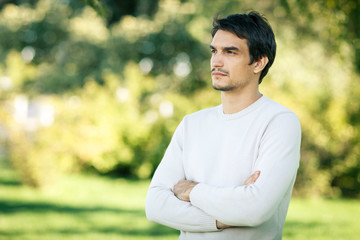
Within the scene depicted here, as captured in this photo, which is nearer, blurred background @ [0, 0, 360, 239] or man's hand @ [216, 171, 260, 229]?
man's hand @ [216, 171, 260, 229]

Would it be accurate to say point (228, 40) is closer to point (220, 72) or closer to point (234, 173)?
point (220, 72)

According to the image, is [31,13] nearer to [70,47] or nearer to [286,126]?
[70,47]

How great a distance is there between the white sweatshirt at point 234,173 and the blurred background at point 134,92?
1765mm

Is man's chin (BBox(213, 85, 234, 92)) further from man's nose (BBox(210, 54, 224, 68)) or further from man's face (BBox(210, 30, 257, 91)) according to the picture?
man's nose (BBox(210, 54, 224, 68))

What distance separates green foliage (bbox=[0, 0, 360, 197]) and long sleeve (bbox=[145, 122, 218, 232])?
1.65 meters

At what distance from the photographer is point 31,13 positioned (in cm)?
1811

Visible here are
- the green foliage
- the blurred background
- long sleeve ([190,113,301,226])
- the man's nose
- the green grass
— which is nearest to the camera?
long sleeve ([190,113,301,226])

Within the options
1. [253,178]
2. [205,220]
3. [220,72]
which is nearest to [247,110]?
[220,72]

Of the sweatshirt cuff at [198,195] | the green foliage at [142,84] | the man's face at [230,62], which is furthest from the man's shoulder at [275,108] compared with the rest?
the green foliage at [142,84]

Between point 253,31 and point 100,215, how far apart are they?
222 inches

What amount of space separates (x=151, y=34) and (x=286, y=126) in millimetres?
14379

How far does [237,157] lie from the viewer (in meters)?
2.17

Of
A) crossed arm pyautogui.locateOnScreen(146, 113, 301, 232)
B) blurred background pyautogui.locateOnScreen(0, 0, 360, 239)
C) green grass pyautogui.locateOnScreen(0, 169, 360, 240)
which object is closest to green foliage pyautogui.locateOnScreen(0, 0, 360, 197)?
blurred background pyautogui.locateOnScreen(0, 0, 360, 239)

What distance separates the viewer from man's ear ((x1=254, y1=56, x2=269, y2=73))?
7.46 ft
